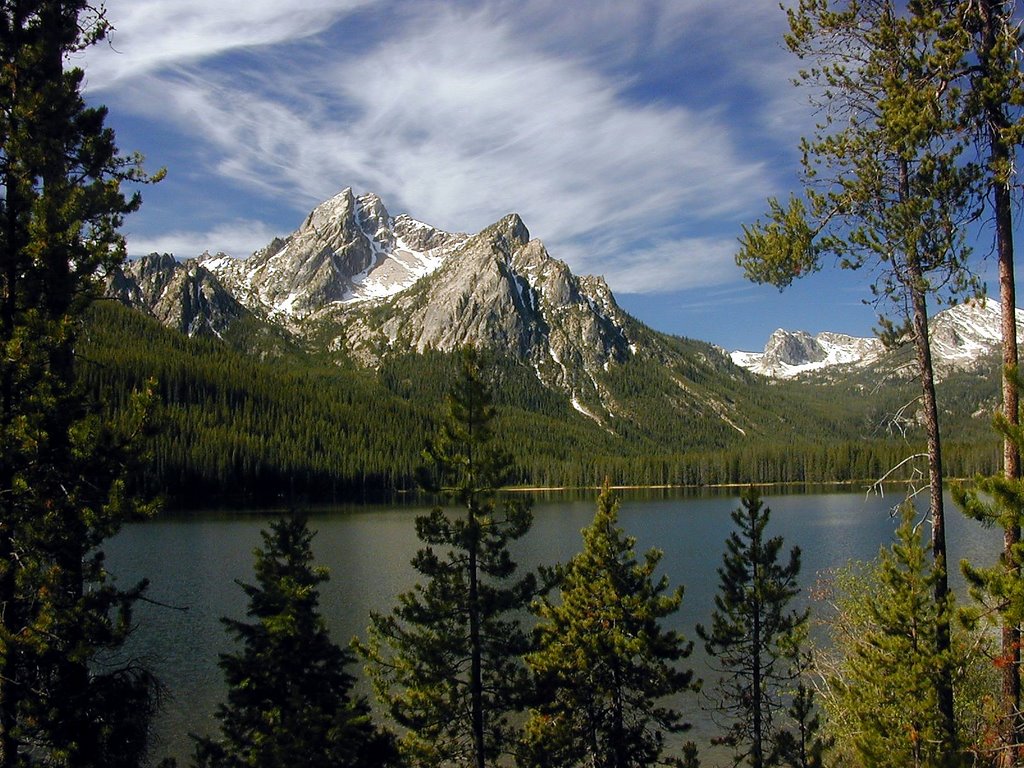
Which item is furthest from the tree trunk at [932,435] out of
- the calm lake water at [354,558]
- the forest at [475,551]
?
the calm lake water at [354,558]

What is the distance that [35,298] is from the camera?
10.6 m

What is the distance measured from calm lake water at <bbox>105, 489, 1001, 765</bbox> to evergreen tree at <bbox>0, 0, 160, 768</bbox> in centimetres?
166

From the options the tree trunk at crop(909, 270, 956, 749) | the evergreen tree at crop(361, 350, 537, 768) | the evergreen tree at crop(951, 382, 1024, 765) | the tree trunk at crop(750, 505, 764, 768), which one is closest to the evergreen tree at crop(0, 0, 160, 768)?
the evergreen tree at crop(361, 350, 537, 768)

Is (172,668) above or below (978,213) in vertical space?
below

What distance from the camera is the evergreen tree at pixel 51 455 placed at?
9695 millimetres

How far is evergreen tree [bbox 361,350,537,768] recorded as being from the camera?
1827 cm

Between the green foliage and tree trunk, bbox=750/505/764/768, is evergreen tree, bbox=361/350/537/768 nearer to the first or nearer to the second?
tree trunk, bbox=750/505/764/768

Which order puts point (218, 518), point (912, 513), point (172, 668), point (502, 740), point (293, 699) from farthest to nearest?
1. point (218, 518)
2. point (172, 668)
3. point (502, 740)
4. point (912, 513)
5. point (293, 699)

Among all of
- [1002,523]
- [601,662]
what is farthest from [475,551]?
[1002,523]

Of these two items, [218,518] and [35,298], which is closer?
[35,298]

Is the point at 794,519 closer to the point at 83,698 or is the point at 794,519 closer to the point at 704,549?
the point at 704,549

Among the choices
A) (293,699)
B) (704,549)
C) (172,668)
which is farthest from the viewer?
(704,549)

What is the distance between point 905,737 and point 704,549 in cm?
6076

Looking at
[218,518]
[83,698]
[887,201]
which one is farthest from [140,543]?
[887,201]
